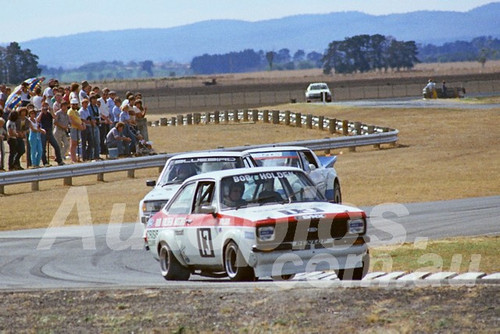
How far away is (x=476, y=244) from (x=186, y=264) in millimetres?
4582

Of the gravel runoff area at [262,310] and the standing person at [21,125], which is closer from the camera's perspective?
the gravel runoff area at [262,310]

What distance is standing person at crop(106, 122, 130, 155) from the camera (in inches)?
1256

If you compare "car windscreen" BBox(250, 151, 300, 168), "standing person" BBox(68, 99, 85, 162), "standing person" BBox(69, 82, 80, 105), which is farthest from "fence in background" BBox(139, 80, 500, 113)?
"car windscreen" BBox(250, 151, 300, 168)

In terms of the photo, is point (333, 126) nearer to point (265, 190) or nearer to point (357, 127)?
point (357, 127)

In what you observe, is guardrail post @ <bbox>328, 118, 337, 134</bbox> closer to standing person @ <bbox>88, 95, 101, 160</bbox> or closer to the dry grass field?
the dry grass field

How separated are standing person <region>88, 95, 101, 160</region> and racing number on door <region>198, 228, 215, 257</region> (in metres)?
18.4

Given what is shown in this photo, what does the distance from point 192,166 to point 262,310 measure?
8.22 meters

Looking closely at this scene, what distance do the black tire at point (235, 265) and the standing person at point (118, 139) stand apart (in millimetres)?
19028

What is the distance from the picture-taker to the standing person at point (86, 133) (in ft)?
102

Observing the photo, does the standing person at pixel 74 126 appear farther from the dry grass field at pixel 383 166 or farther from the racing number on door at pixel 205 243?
the racing number on door at pixel 205 243

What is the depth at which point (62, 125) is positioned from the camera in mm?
31328

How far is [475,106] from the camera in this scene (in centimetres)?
6125

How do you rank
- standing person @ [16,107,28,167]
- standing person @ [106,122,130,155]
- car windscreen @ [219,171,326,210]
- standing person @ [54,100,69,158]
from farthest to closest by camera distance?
standing person @ [106,122,130,155] < standing person @ [54,100,69,158] < standing person @ [16,107,28,167] < car windscreen @ [219,171,326,210]

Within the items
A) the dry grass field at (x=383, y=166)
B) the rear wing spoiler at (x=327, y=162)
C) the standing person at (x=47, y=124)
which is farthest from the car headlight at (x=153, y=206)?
the standing person at (x=47, y=124)
